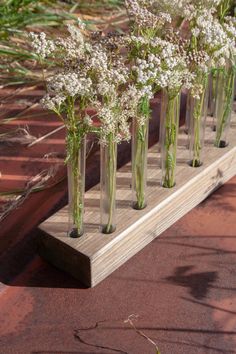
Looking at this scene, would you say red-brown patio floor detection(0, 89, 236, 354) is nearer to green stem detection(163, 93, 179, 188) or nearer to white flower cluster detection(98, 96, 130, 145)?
green stem detection(163, 93, 179, 188)

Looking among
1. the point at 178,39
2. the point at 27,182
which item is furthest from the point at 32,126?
the point at 178,39

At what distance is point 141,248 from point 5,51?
818 mm

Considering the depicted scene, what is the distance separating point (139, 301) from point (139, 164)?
24cm

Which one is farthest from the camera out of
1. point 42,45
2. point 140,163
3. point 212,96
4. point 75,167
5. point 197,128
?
point 212,96

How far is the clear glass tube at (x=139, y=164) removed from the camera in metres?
1.19

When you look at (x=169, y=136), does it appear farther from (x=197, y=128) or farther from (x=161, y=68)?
(x=161, y=68)

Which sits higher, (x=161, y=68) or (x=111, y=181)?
(x=161, y=68)

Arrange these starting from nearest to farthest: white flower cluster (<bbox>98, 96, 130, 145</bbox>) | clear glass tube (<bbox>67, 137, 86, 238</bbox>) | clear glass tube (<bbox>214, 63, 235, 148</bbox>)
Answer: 1. white flower cluster (<bbox>98, 96, 130, 145</bbox>)
2. clear glass tube (<bbox>67, 137, 86, 238</bbox>)
3. clear glass tube (<bbox>214, 63, 235, 148</bbox>)

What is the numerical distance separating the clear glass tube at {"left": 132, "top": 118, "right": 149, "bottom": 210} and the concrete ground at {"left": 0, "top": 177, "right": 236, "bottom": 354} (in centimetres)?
10

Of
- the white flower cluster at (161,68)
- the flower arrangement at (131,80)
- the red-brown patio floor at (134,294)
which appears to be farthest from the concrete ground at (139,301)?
the white flower cluster at (161,68)

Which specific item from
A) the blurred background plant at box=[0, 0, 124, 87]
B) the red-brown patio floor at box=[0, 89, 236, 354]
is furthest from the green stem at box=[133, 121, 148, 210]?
the blurred background plant at box=[0, 0, 124, 87]

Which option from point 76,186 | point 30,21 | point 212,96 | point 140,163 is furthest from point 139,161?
point 30,21

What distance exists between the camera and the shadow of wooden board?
46.3 inches

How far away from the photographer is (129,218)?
1232 millimetres
